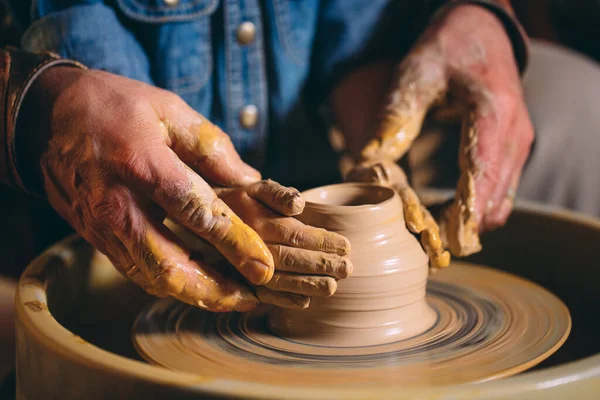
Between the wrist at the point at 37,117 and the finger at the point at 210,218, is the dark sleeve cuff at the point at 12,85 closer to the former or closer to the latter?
the wrist at the point at 37,117

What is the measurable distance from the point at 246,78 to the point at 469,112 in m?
0.48

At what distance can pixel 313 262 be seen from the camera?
92 centimetres

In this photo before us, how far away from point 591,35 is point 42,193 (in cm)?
205

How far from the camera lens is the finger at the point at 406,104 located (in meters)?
1.30

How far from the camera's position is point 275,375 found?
0.91 metres

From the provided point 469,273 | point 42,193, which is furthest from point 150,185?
point 469,273

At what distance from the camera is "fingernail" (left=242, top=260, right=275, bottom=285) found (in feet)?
2.98

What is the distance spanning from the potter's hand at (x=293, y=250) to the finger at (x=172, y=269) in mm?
45

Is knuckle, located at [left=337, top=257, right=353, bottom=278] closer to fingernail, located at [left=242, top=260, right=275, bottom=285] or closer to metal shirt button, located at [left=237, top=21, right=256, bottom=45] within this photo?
fingernail, located at [left=242, top=260, right=275, bottom=285]

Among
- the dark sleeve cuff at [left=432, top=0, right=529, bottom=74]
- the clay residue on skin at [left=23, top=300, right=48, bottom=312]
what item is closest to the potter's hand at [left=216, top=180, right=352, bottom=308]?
the clay residue on skin at [left=23, top=300, right=48, bottom=312]

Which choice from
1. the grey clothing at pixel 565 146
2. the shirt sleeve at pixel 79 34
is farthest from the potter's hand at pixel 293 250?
the grey clothing at pixel 565 146

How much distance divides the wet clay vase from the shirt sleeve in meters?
0.59

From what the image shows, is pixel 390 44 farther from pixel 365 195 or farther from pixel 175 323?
pixel 175 323

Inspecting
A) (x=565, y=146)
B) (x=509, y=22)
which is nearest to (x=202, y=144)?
(x=509, y=22)
